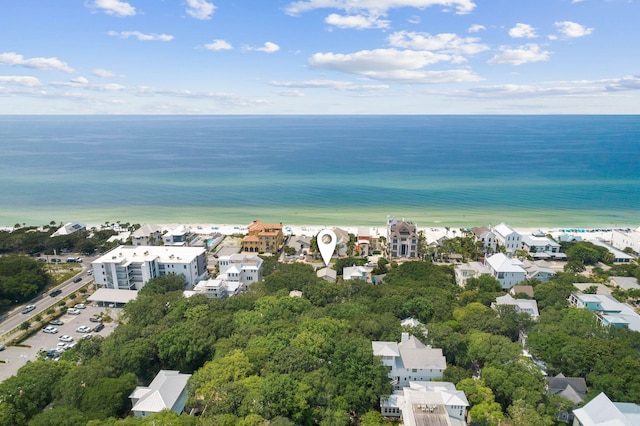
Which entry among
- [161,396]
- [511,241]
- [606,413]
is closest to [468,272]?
[511,241]

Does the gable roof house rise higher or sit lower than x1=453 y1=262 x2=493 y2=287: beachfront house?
lower

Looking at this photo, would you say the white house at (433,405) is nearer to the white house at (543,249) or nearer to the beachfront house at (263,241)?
the beachfront house at (263,241)

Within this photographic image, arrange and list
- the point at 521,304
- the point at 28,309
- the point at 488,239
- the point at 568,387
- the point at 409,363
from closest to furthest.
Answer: the point at 568,387
the point at 409,363
the point at 521,304
the point at 28,309
the point at 488,239

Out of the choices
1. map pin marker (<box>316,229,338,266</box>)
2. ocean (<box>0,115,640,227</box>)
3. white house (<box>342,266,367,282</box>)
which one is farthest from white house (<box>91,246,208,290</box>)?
ocean (<box>0,115,640,227</box>)

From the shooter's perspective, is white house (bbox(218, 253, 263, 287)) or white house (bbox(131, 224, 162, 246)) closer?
white house (bbox(218, 253, 263, 287))

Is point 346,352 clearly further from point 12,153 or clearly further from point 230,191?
point 12,153

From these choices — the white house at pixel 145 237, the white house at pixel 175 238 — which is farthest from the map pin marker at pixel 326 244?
the white house at pixel 145 237

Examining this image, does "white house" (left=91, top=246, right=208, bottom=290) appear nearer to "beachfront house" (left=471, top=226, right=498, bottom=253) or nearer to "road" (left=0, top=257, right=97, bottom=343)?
"road" (left=0, top=257, right=97, bottom=343)

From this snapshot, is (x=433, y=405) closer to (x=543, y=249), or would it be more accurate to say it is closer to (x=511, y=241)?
(x=511, y=241)
